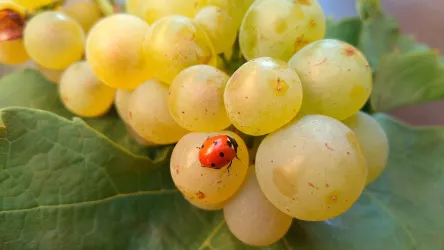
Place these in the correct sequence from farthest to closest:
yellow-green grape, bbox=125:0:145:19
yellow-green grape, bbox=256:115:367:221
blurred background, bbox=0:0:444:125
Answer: blurred background, bbox=0:0:444:125
yellow-green grape, bbox=125:0:145:19
yellow-green grape, bbox=256:115:367:221

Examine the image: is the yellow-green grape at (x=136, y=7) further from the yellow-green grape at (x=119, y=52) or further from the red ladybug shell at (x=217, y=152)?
the red ladybug shell at (x=217, y=152)

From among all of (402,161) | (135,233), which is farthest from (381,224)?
(135,233)

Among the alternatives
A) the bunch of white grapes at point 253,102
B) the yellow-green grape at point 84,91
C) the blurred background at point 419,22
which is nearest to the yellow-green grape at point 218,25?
the bunch of white grapes at point 253,102

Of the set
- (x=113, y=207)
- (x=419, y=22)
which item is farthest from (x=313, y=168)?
(x=419, y=22)

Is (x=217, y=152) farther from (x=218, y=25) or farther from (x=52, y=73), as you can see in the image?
(x=52, y=73)

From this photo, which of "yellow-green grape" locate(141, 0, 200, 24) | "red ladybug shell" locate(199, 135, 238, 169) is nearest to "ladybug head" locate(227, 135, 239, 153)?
"red ladybug shell" locate(199, 135, 238, 169)

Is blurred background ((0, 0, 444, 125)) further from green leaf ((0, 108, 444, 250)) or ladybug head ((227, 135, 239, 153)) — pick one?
ladybug head ((227, 135, 239, 153))

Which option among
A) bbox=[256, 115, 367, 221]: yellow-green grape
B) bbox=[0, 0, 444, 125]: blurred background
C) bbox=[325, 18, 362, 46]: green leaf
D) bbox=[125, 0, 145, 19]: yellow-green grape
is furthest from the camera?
bbox=[0, 0, 444, 125]: blurred background
